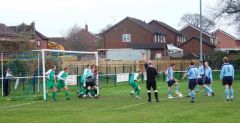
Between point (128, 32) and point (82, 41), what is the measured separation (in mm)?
14719

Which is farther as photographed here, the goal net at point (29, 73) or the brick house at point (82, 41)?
the brick house at point (82, 41)

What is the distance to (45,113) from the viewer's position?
64.3 feet

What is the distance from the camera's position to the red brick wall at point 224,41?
13100cm

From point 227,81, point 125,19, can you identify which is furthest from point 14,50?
point 125,19

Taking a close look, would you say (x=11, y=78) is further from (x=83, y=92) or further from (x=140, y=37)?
(x=140, y=37)

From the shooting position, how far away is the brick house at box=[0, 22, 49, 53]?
51.9 metres

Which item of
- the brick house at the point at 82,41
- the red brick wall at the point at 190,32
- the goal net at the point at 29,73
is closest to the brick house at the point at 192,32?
the red brick wall at the point at 190,32

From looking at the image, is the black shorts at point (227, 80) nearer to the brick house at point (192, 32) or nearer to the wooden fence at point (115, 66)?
the wooden fence at point (115, 66)

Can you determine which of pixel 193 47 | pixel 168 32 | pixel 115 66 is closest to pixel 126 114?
pixel 115 66

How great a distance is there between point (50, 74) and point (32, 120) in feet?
33.3

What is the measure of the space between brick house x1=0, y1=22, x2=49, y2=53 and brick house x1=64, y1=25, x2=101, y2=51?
15.3 metres

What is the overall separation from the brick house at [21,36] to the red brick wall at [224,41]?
2412 inches

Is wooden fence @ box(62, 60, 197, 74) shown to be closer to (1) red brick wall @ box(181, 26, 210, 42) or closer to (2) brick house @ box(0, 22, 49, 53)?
(2) brick house @ box(0, 22, 49, 53)

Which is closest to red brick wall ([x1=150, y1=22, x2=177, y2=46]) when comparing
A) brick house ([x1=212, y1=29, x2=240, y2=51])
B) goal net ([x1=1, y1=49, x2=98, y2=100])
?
brick house ([x1=212, y1=29, x2=240, y2=51])
